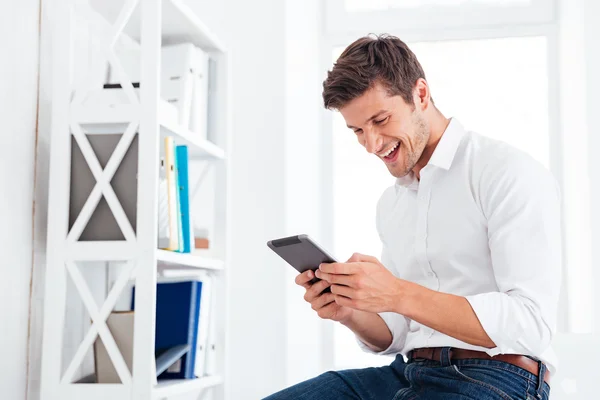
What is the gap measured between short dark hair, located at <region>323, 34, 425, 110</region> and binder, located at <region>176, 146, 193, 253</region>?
0.48 m

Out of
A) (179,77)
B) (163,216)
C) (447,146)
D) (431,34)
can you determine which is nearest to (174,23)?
(179,77)

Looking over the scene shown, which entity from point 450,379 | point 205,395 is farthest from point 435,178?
point 205,395

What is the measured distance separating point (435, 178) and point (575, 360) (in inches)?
32.8

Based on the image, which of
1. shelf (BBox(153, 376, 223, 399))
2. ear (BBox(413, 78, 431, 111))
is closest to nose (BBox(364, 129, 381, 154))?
ear (BBox(413, 78, 431, 111))

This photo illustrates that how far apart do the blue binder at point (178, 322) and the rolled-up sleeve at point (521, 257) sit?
0.88 m

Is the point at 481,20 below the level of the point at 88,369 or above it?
above

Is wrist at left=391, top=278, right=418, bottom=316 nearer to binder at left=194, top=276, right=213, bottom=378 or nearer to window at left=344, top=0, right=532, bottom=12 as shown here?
binder at left=194, top=276, right=213, bottom=378

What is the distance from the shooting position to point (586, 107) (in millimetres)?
2744

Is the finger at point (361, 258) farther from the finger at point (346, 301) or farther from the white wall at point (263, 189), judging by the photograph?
the white wall at point (263, 189)

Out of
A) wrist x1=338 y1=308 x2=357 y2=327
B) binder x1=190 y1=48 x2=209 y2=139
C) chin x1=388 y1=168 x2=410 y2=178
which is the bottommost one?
wrist x1=338 y1=308 x2=357 y2=327

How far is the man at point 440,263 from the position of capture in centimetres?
135

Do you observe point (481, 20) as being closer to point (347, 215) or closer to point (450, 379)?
point (347, 215)

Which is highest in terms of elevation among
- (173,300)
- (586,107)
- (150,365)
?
(586,107)

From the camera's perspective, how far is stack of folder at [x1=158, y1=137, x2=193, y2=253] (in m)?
1.83
